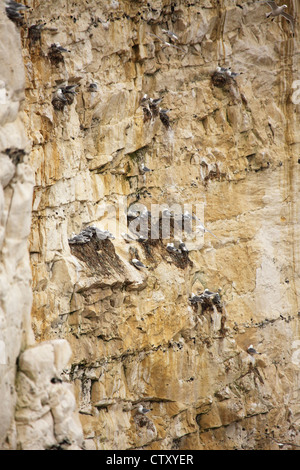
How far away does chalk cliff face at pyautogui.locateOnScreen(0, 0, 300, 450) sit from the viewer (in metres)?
16.3

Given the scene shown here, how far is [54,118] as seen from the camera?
16188 millimetres

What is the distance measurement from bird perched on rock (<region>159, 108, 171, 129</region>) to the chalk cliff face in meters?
0.29

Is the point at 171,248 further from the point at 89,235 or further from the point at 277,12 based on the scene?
the point at 277,12

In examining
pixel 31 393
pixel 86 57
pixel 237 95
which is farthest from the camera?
pixel 237 95

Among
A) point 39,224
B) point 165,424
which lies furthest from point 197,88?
point 165,424

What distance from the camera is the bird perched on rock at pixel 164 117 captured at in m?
18.9

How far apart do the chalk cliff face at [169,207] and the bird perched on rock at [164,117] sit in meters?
0.29

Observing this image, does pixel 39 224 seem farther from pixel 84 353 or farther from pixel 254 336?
pixel 254 336

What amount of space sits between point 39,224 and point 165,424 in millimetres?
6495

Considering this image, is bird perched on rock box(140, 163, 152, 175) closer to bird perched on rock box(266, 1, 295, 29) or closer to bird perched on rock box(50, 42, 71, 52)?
bird perched on rock box(50, 42, 71, 52)

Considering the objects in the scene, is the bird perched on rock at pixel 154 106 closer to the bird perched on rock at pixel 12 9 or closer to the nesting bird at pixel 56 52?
the nesting bird at pixel 56 52

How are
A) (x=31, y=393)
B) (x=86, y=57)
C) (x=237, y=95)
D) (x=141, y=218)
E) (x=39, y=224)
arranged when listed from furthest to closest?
(x=237, y=95) < (x=141, y=218) < (x=86, y=57) < (x=39, y=224) < (x=31, y=393)

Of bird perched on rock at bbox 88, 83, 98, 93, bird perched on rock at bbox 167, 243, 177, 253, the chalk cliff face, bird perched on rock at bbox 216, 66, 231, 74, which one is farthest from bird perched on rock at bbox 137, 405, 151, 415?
bird perched on rock at bbox 216, 66, 231, 74

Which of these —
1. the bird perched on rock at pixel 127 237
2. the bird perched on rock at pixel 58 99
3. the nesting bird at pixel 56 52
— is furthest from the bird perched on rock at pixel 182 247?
the nesting bird at pixel 56 52
